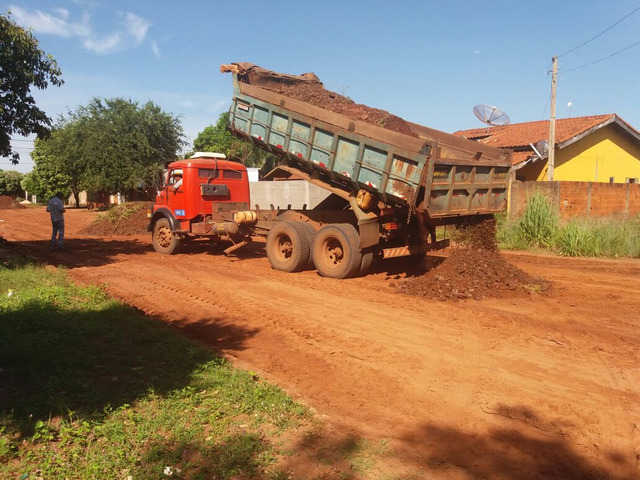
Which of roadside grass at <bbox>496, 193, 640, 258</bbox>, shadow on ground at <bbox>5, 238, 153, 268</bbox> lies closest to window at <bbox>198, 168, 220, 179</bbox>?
shadow on ground at <bbox>5, 238, 153, 268</bbox>

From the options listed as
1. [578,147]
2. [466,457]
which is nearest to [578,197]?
[578,147]

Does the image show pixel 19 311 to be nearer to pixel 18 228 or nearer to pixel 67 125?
pixel 18 228

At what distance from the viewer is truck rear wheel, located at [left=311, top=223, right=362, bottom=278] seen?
932 centimetres

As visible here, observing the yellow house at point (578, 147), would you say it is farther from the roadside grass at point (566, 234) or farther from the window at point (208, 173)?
the window at point (208, 173)

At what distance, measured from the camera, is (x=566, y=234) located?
1312 centimetres

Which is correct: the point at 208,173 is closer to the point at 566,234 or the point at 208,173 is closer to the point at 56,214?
the point at 56,214

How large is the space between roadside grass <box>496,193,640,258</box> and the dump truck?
190 inches

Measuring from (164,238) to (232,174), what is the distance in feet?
8.27

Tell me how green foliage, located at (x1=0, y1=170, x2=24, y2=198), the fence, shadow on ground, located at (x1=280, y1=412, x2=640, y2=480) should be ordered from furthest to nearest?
green foliage, located at (x1=0, y1=170, x2=24, y2=198), the fence, shadow on ground, located at (x1=280, y1=412, x2=640, y2=480)

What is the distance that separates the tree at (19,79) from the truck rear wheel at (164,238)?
359 centimetres

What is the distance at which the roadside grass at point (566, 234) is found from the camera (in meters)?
12.6

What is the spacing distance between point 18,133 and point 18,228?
13.0 metres

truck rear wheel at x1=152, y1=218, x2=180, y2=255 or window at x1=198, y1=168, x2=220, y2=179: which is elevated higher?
window at x1=198, y1=168, x2=220, y2=179

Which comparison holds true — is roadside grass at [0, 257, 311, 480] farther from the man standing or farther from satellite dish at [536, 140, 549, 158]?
satellite dish at [536, 140, 549, 158]
